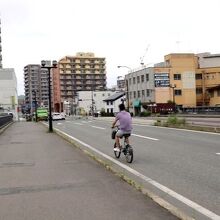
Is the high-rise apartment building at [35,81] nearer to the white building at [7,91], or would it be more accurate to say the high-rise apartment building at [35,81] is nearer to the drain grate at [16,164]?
the white building at [7,91]

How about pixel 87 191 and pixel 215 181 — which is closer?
pixel 87 191

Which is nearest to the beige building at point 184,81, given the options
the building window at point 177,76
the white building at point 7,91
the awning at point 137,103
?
the building window at point 177,76

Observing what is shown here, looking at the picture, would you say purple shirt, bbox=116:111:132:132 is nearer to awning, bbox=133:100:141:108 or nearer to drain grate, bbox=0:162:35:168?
drain grate, bbox=0:162:35:168

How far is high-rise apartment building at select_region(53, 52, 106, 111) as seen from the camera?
489 ft

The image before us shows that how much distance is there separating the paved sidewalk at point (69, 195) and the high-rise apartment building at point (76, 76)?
13493 centimetres

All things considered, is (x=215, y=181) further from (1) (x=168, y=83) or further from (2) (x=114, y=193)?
(1) (x=168, y=83)

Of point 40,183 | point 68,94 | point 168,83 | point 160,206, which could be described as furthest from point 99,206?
point 68,94

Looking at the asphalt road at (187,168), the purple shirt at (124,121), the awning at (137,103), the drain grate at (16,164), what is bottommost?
the drain grate at (16,164)

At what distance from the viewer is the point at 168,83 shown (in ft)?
308

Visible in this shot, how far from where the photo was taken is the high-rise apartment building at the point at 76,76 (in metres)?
149

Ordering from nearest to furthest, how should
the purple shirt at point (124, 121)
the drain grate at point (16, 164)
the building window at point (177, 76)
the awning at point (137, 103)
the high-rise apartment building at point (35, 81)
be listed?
the drain grate at point (16, 164) → the purple shirt at point (124, 121) → the building window at point (177, 76) → the awning at point (137, 103) → the high-rise apartment building at point (35, 81)

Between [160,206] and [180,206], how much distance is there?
362mm

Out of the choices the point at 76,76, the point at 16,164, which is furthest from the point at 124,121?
the point at 76,76

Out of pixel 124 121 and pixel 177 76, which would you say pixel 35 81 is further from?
pixel 124 121
